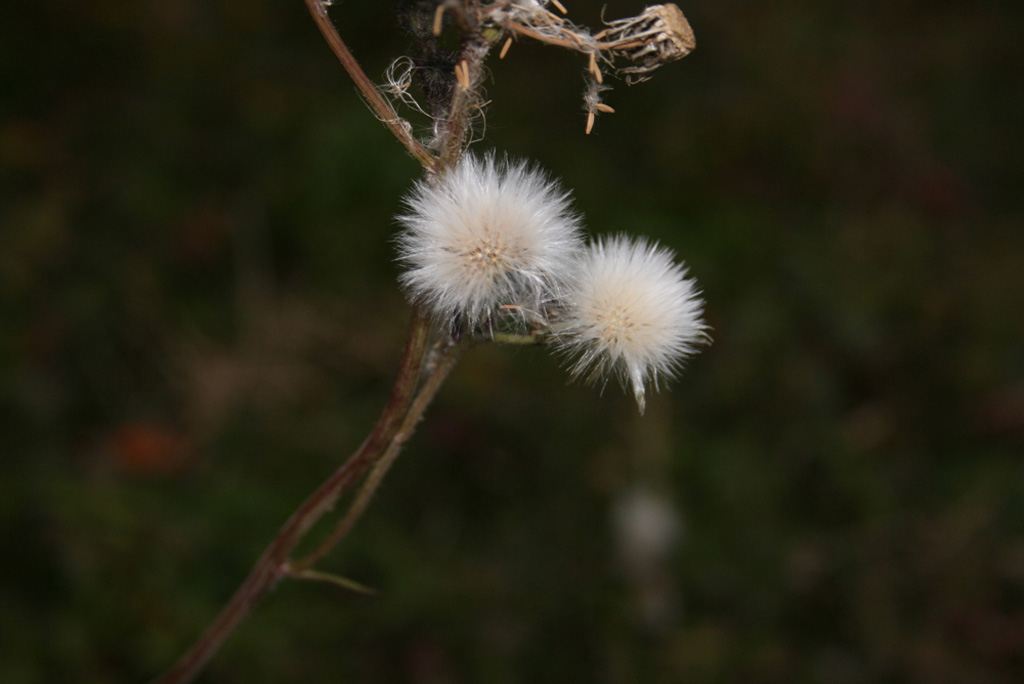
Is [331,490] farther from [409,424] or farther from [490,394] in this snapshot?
[490,394]

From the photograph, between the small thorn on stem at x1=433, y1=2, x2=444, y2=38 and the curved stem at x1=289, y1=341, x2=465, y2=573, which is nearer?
the small thorn on stem at x1=433, y1=2, x2=444, y2=38

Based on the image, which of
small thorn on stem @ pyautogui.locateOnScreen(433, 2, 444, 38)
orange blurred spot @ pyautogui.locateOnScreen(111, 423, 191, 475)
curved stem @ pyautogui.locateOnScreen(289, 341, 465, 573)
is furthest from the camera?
orange blurred spot @ pyautogui.locateOnScreen(111, 423, 191, 475)

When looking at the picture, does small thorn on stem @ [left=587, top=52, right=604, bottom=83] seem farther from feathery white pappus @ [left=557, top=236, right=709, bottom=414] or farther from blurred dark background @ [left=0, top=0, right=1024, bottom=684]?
blurred dark background @ [left=0, top=0, right=1024, bottom=684]

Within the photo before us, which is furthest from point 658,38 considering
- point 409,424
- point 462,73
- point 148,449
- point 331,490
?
point 148,449

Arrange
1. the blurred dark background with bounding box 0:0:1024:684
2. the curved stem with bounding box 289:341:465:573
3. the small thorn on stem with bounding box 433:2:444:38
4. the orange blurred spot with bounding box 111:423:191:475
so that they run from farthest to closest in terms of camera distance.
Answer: the orange blurred spot with bounding box 111:423:191:475 < the blurred dark background with bounding box 0:0:1024:684 < the curved stem with bounding box 289:341:465:573 < the small thorn on stem with bounding box 433:2:444:38

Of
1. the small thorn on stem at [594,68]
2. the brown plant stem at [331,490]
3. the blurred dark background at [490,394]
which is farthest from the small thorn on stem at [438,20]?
the blurred dark background at [490,394]

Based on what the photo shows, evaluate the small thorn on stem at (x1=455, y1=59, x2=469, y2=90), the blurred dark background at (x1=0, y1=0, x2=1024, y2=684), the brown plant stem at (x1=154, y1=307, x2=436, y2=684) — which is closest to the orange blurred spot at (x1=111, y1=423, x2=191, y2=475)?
the blurred dark background at (x1=0, y1=0, x2=1024, y2=684)

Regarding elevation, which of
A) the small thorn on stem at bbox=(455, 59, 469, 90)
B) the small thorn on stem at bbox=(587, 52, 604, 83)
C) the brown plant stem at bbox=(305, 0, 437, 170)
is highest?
the small thorn on stem at bbox=(587, 52, 604, 83)
